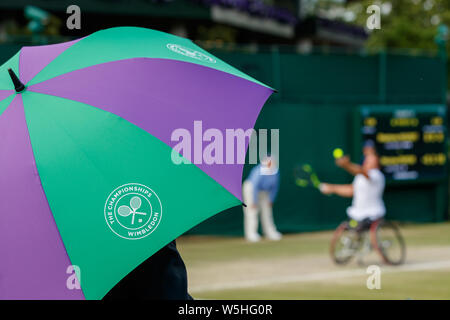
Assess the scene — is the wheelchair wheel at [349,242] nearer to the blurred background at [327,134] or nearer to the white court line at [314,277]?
the white court line at [314,277]

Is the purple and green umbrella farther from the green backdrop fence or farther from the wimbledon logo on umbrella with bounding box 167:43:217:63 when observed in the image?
the green backdrop fence

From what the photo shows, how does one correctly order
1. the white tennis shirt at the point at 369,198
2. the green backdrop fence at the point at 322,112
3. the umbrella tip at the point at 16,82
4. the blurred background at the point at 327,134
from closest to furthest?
the umbrella tip at the point at 16,82, the white tennis shirt at the point at 369,198, the blurred background at the point at 327,134, the green backdrop fence at the point at 322,112

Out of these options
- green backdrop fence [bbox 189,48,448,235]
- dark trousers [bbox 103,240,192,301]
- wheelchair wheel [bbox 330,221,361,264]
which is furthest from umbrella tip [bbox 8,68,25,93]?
green backdrop fence [bbox 189,48,448,235]

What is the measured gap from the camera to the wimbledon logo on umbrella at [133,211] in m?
2.88

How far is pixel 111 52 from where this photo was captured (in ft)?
10.9

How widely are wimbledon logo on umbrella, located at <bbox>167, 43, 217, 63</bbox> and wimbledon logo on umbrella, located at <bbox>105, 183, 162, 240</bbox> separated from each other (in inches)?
30.0

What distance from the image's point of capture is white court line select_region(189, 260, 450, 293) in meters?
9.55

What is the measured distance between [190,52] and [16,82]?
2.59ft

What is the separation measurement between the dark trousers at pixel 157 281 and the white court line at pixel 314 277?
21.1 feet

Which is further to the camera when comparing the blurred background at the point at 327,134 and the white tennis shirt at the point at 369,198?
the blurred background at the point at 327,134

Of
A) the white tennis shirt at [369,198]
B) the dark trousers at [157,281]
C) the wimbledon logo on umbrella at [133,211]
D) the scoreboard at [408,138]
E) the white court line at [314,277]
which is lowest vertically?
the white court line at [314,277]

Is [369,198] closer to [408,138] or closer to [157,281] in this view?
[408,138]

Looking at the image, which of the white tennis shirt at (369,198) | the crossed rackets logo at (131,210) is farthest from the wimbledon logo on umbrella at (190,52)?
the white tennis shirt at (369,198)

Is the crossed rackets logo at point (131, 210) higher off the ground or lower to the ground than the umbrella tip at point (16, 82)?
lower
